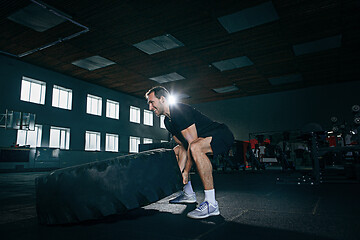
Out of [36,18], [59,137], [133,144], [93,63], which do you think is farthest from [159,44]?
[133,144]

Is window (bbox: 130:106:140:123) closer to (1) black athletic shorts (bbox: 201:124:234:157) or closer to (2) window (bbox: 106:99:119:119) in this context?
(2) window (bbox: 106:99:119:119)

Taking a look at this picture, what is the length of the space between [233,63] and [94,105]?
251 inches

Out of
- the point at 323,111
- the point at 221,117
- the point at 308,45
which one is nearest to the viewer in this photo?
the point at 308,45

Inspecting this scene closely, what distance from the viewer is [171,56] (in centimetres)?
754

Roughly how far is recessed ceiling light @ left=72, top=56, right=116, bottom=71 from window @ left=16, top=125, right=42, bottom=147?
8.86ft

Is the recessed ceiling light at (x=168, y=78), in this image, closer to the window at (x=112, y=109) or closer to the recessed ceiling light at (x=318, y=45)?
the window at (x=112, y=109)

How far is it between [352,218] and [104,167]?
1.60 m

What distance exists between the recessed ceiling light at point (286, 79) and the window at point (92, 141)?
7880mm

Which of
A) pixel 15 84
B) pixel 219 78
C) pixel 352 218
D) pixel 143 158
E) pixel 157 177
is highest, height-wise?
pixel 219 78

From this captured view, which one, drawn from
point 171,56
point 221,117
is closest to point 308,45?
point 171,56

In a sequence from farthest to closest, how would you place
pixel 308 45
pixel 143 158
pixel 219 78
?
pixel 219 78, pixel 308 45, pixel 143 158

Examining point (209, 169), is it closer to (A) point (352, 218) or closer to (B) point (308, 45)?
(A) point (352, 218)

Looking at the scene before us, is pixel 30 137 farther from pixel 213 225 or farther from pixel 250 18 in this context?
pixel 213 225

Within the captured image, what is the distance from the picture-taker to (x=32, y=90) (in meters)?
8.43
